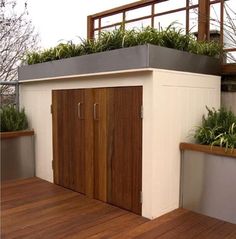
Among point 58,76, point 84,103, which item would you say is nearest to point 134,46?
point 84,103

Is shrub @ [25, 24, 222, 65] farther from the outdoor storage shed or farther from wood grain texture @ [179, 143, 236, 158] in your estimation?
wood grain texture @ [179, 143, 236, 158]

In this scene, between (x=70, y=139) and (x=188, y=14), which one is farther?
(x=188, y=14)

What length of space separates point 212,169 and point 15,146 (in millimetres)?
2429

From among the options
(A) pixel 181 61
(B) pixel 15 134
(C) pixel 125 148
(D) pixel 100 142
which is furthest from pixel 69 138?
(A) pixel 181 61

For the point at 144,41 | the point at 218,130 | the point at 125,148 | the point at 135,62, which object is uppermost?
the point at 144,41

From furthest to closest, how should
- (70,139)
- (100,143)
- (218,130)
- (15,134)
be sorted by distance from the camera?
1. (15,134)
2. (70,139)
3. (100,143)
4. (218,130)

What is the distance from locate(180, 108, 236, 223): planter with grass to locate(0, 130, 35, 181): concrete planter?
6.88 ft

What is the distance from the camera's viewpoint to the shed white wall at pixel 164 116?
2.46 m

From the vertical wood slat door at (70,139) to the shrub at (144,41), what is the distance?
0.49 metres

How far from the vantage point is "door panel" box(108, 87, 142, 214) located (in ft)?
8.52

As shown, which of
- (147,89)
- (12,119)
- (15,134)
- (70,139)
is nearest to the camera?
(147,89)

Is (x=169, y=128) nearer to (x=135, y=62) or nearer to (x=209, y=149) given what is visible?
(x=209, y=149)

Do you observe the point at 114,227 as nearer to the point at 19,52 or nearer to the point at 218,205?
the point at 218,205

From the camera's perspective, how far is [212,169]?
8.38ft
